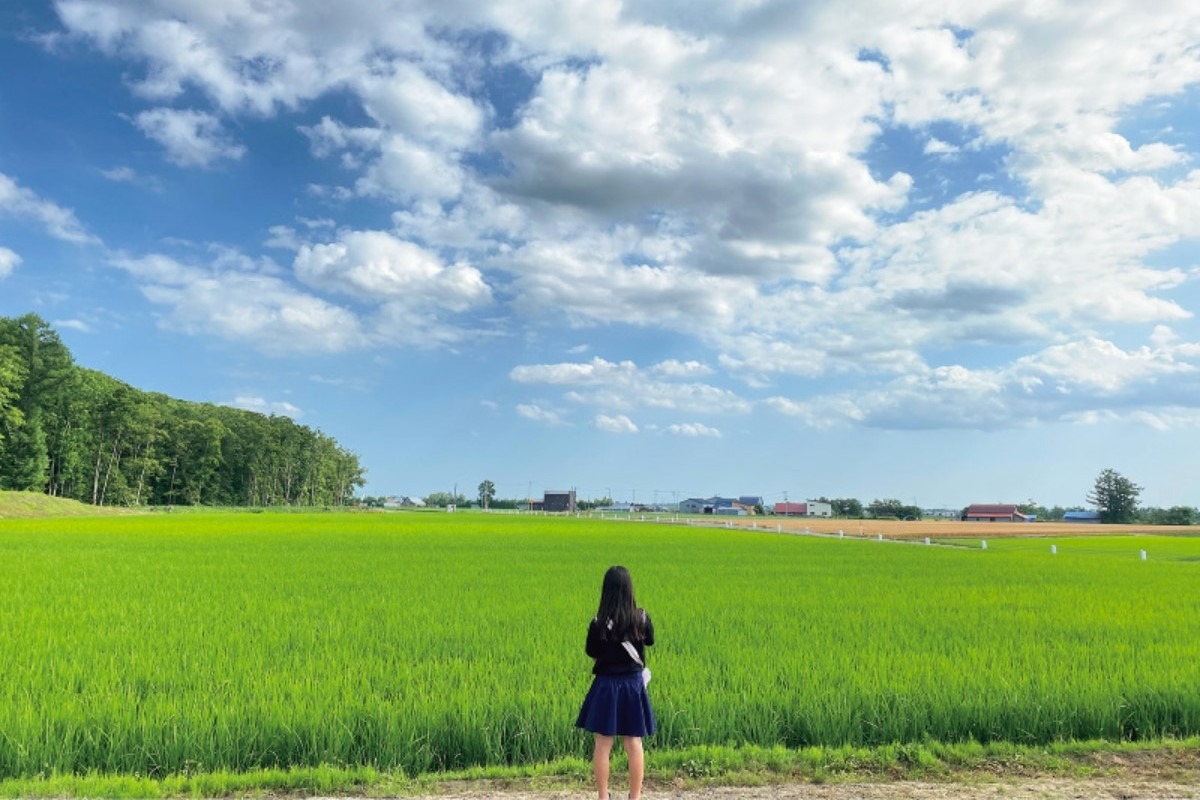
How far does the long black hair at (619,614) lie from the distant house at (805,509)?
6829 inches

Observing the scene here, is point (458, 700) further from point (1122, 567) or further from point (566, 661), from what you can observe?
point (1122, 567)

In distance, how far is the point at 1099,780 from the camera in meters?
6.87

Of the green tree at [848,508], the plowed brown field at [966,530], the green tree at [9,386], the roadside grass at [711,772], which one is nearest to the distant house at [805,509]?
the green tree at [848,508]

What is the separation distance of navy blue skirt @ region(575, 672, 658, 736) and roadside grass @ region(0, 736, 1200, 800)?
1.44 metres

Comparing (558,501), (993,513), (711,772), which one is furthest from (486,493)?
(711,772)

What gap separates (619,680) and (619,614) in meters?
0.51

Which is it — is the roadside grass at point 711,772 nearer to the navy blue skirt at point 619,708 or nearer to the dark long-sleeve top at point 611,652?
the navy blue skirt at point 619,708

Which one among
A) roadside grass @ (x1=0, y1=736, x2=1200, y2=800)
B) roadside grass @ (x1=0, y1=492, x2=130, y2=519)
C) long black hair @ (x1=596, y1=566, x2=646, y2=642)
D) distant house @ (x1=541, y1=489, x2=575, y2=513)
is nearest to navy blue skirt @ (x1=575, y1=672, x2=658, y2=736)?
long black hair @ (x1=596, y1=566, x2=646, y2=642)

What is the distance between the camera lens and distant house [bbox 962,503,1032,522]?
16650cm

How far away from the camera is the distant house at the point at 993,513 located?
166500 mm

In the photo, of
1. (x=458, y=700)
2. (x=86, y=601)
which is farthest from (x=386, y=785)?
(x=86, y=601)

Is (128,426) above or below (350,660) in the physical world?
above

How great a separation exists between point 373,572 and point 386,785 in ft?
58.3

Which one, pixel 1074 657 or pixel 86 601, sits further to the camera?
pixel 86 601
